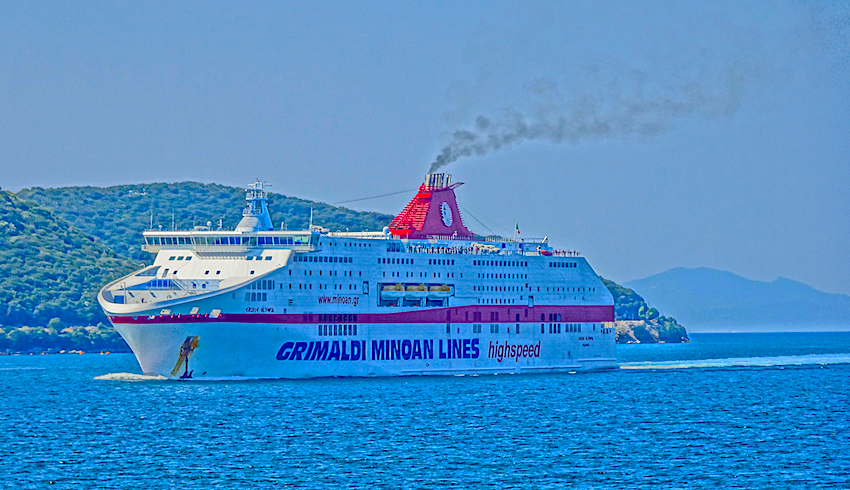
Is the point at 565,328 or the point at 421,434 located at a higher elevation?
the point at 565,328

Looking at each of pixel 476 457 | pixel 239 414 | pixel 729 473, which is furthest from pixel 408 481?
pixel 239 414

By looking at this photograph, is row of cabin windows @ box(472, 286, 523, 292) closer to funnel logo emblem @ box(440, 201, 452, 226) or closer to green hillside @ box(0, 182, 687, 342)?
funnel logo emblem @ box(440, 201, 452, 226)

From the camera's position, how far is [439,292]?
67000 mm

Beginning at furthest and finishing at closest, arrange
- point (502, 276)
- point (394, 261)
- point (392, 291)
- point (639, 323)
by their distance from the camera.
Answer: point (639, 323), point (502, 276), point (394, 261), point (392, 291)

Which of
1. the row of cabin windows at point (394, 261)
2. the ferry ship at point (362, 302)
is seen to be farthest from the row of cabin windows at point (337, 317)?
the row of cabin windows at point (394, 261)

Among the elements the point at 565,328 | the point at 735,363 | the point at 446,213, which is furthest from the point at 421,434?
the point at 735,363

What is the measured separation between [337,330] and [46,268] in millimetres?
77800

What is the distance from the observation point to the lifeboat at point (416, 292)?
65625 mm

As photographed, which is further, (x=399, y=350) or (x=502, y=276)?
(x=502, y=276)

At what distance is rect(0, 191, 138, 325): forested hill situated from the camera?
394ft

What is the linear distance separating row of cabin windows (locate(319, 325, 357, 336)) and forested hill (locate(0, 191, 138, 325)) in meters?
64.6

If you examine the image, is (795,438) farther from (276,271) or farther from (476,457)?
(276,271)

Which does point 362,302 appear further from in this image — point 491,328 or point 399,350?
point 491,328

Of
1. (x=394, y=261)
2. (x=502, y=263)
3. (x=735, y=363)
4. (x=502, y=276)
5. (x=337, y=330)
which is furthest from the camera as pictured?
(x=735, y=363)
